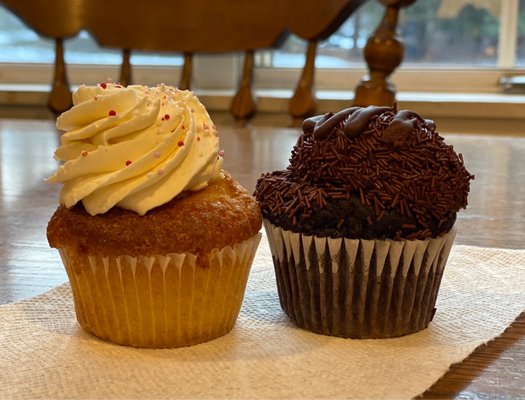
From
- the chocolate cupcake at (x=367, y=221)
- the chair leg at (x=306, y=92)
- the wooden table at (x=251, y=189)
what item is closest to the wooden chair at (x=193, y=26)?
the chair leg at (x=306, y=92)

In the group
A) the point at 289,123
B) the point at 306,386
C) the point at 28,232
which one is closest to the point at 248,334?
the point at 306,386

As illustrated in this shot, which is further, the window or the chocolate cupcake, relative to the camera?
the window

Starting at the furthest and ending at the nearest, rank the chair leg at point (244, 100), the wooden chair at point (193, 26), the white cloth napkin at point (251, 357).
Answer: the chair leg at point (244, 100) < the wooden chair at point (193, 26) < the white cloth napkin at point (251, 357)

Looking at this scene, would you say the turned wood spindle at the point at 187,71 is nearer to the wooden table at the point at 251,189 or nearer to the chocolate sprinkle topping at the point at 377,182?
the wooden table at the point at 251,189

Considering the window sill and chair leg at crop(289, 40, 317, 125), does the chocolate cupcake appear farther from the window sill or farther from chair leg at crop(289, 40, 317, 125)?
the window sill

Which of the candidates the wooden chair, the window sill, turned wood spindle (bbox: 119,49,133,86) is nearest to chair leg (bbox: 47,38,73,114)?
the wooden chair

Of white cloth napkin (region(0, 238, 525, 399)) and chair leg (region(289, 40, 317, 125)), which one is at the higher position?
chair leg (region(289, 40, 317, 125))

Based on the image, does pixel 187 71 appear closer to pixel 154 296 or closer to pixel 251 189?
pixel 251 189
